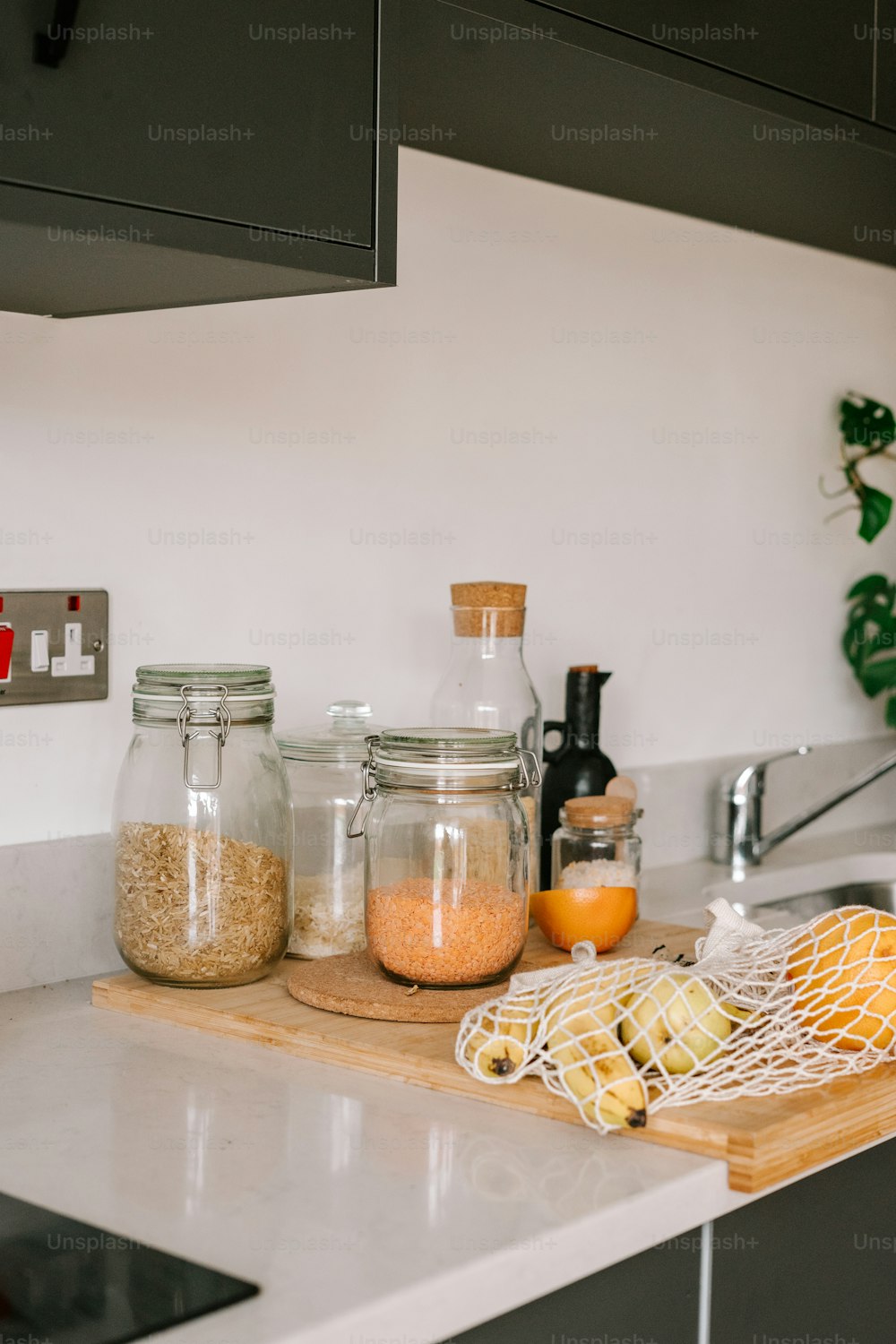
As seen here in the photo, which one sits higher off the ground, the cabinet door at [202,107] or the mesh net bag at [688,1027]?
the cabinet door at [202,107]

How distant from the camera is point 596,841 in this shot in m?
1.53

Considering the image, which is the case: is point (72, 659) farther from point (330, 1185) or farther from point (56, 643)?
point (330, 1185)

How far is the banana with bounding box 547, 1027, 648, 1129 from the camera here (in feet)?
3.12

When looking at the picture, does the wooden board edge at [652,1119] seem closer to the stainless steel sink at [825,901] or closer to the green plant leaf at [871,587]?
the stainless steel sink at [825,901]

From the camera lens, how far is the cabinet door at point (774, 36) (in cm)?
138

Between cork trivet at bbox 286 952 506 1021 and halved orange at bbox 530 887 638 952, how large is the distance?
0.56 feet

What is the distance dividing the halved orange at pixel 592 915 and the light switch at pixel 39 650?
0.53 m

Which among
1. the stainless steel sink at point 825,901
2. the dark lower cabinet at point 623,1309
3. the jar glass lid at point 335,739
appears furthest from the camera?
the stainless steel sink at point 825,901

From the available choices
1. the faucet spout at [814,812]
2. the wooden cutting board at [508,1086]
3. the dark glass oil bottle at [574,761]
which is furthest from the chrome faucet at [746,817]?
the wooden cutting board at [508,1086]

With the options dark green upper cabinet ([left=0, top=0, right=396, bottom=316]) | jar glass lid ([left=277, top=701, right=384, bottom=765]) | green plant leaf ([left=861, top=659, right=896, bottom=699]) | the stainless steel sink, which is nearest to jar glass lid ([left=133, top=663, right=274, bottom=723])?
jar glass lid ([left=277, top=701, right=384, bottom=765])

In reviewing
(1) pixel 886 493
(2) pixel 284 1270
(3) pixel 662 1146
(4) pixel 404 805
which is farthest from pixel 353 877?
(1) pixel 886 493

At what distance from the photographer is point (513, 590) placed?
5.17ft

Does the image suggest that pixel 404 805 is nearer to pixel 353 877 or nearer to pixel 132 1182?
pixel 353 877

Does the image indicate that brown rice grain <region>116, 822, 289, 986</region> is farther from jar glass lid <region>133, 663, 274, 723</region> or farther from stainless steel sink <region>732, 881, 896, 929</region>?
stainless steel sink <region>732, 881, 896, 929</region>
